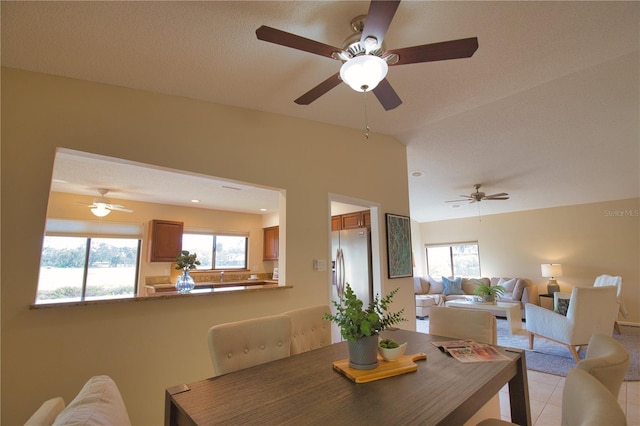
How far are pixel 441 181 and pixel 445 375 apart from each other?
4.66 meters

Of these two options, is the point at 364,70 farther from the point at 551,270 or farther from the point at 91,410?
the point at 551,270

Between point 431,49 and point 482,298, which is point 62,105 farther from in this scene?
point 482,298

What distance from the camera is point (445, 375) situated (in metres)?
1.30

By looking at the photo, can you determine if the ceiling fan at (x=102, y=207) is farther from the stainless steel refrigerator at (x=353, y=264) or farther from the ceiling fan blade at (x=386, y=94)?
the ceiling fan blade at (x=386, y=94)

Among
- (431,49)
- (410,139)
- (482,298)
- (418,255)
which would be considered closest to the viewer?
(431,49)

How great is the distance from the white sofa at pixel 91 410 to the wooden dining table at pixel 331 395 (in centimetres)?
21

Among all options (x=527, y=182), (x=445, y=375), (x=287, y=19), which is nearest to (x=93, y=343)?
(x=445, y=375)

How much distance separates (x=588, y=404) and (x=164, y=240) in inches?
229

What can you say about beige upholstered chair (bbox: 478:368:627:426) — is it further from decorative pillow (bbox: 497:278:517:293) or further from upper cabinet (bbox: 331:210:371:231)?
decorative pillow (bbox: 497:278:517:293)

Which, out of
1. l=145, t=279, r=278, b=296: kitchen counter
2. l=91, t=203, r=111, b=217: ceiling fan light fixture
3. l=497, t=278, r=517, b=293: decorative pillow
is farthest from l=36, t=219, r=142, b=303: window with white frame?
l=497, t=278, r=517, b=293: decorative pillow

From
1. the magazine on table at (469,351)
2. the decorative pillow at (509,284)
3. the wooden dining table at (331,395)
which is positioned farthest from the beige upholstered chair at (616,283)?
the wooden dining table at (331,395)

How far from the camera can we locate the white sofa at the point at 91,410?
77cm

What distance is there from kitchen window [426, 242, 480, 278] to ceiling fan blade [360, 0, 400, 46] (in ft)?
24.0

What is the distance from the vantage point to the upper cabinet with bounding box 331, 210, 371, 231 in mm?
4187
